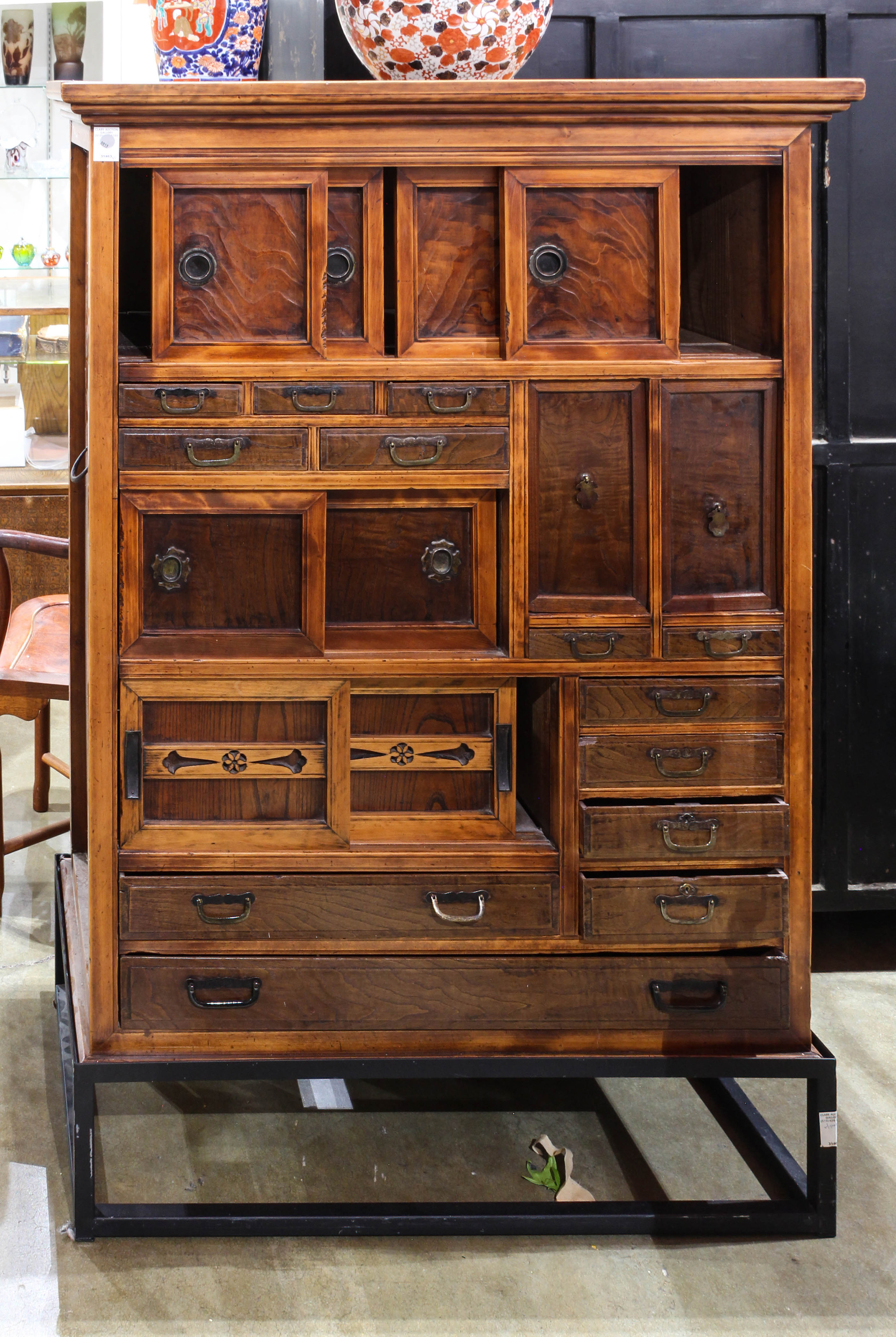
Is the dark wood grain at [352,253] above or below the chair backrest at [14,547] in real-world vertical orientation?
above

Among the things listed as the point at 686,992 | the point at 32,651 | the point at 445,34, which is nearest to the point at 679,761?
the point at 686,992

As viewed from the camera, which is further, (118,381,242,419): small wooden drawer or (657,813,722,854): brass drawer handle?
(657,813,722,854): brass drawer handle

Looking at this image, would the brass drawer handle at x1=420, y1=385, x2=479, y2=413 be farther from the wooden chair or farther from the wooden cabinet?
the wooden chair

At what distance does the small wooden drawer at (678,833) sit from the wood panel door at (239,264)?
0.87 metres

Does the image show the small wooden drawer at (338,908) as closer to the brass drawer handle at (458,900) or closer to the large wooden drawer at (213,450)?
the brass drawer handle at (458,900)

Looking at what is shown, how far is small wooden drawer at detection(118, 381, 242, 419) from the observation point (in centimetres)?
183

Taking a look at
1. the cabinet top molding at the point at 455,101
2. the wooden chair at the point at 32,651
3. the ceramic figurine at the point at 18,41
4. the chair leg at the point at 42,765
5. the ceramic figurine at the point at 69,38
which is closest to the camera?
the cabinet top molding at the point at 455,101

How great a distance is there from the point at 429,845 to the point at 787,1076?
2.34ft

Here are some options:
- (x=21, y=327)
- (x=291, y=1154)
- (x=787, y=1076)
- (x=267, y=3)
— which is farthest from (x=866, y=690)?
(x=21, y=327)

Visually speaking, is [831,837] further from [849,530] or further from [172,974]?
[172,974]

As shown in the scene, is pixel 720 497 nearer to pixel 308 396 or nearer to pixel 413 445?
pixel 413 445

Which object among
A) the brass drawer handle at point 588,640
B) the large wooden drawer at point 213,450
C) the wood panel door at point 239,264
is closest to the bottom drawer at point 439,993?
the brass drawer handle at point 588,640

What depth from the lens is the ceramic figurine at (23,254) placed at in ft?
15.4

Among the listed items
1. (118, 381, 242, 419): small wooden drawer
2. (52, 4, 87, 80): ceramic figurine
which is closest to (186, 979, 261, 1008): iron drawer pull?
(118, 381, 242, 419): small wooden drawer
